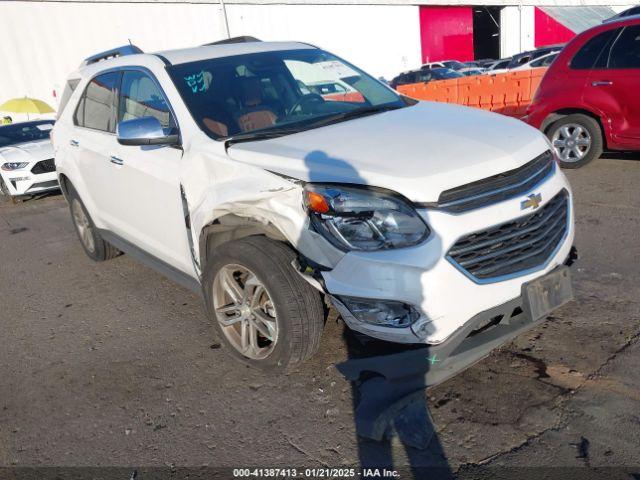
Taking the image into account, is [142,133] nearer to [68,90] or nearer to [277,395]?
[277,395]

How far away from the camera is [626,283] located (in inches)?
159

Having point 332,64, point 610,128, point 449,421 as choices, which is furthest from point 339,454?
point 610,128

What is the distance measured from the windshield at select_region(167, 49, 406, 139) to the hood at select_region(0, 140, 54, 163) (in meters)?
7.15

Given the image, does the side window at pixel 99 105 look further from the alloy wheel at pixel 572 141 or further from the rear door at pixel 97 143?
the alloy wheel at pixel 572 141

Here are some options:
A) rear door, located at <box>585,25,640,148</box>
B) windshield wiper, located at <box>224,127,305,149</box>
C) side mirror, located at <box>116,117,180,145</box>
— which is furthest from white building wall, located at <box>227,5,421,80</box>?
windshield wiper, located at <box>224,127,305,149</box>

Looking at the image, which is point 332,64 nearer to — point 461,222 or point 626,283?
point 461,222

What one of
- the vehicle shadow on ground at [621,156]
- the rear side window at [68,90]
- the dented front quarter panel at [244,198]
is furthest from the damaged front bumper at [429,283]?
the vehicle shadow on ground at [621,156]

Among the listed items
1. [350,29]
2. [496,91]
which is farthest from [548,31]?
[496,91]

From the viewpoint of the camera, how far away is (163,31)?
28422 millimetres

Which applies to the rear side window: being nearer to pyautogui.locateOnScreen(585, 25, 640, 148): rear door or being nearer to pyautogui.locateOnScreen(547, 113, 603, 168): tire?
pyautogui.locateOnScreen(547, 113, 603, 168): tire

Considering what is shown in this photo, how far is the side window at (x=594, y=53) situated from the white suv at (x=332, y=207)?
391 cm

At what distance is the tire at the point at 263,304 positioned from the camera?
114 inches

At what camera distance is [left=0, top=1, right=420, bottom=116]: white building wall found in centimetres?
2453

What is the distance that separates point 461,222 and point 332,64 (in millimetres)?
2273
